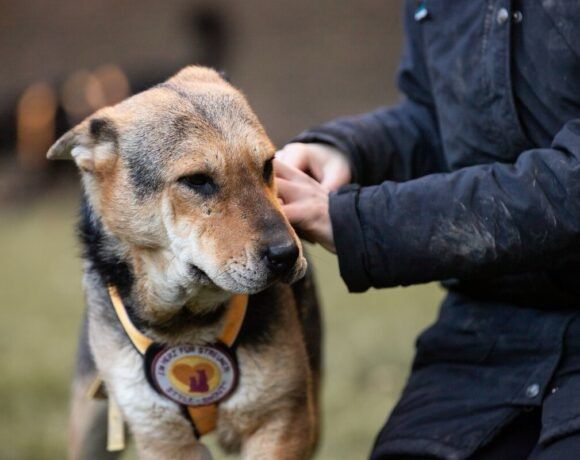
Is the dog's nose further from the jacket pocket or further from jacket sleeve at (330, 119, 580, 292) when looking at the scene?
the jacket pocket

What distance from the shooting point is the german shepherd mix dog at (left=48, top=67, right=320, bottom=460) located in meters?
2.45

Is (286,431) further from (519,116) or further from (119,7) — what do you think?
(119,7)

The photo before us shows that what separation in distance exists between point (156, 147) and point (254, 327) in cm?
52

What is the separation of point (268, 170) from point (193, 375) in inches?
21.3

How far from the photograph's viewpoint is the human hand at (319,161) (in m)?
2.82

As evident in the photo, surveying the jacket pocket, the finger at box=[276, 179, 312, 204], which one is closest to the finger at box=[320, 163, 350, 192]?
the finger at box=[276, 179, 312, 204]

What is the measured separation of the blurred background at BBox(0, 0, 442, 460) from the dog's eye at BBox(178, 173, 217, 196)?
3.56 meters

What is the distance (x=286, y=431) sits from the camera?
2.69 m

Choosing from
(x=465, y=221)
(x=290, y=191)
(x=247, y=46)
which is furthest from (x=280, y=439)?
(x=247, y=46)

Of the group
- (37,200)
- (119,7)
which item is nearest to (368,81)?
(119,7)

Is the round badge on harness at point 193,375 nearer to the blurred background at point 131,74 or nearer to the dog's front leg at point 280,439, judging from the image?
the dog's front leg at point 280,439

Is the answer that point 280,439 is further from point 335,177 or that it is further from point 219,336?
point 335,177

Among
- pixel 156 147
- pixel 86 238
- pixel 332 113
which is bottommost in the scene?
pixel 332 113

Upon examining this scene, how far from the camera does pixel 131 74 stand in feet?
32.1
